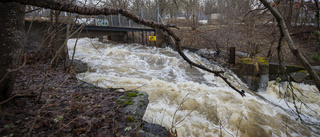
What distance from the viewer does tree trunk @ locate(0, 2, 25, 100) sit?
2760 millimetres

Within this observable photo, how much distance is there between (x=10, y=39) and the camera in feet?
9.40

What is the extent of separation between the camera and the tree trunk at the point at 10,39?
9.05 feet

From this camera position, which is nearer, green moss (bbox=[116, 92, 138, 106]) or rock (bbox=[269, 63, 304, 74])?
green moss (bbox=[116, 92, 138, 106])

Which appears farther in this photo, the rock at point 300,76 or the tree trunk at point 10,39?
the rock at point 300,76

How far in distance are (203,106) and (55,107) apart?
4.42 m

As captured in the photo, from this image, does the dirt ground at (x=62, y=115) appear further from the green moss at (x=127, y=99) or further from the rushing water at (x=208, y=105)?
the rushing water at (x=208, y=105)

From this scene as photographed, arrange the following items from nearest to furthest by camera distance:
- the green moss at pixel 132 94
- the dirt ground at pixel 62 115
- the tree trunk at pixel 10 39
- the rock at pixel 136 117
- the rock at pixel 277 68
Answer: the dirt ground at pixel 62 115 → the tree trunk at pixel 10 39 → the rock at pixel 136 117 → the green moss at pixel 132 94 → the rock at pixel 277 68

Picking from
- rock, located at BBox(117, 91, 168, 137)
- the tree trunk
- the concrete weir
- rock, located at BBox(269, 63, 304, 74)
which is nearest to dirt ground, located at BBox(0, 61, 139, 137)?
rock, located at BBox(117, 91, 168, 137)

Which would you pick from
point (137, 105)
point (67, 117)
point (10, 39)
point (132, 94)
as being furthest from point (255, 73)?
point (10, 39)

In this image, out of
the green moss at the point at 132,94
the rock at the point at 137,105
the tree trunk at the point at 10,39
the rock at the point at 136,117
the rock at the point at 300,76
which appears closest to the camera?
the tree trunk at the point at 10,39

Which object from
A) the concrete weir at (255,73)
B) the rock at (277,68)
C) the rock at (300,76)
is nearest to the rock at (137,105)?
the concrete weir at (255,73)

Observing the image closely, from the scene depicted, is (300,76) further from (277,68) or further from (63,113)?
(63,113)

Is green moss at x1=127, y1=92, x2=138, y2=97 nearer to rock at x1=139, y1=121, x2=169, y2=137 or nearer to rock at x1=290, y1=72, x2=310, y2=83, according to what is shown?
rock at x1=139, y1=121, x2=169, y2=137

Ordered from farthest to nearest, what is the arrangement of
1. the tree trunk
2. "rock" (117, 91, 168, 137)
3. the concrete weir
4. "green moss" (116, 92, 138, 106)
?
the concrete weir, "green moss" (116, 92, 138, 106), "rock" (117, 91, 168, 137), the tree trunk
